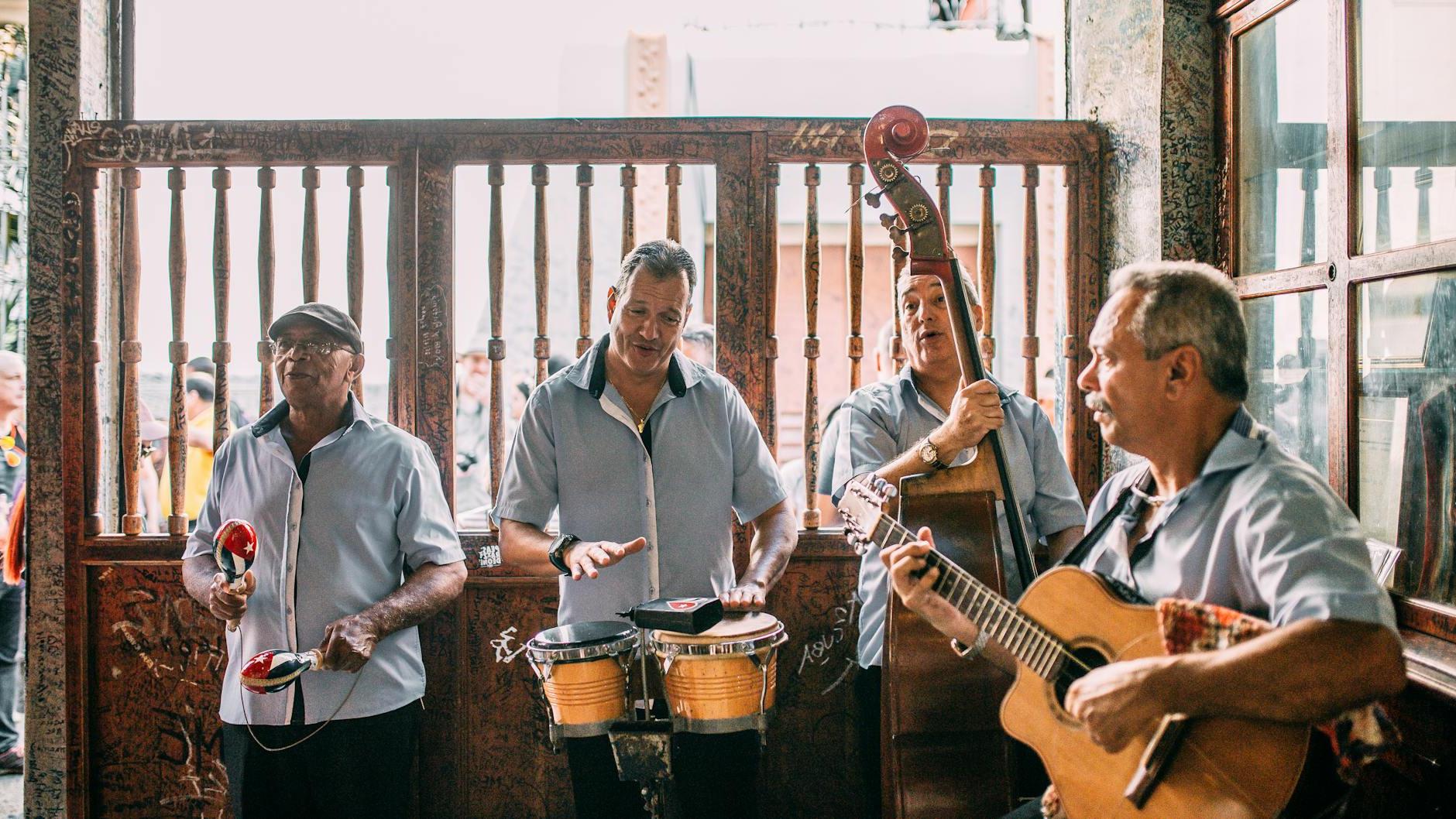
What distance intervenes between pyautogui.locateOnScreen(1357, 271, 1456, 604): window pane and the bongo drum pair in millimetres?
1456

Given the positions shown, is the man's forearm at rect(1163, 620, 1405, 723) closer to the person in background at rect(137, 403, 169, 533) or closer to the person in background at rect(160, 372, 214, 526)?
the person in background at rect(160, 372, 214, 526)

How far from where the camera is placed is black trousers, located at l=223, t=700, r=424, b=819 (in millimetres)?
2529

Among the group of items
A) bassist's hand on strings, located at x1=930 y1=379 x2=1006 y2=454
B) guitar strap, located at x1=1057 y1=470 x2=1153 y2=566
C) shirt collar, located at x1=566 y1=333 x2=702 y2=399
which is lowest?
guitar strap, located at x1=1057 y1=470 x2=1153 y2=566

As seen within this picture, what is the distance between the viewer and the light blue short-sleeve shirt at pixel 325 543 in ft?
8.46

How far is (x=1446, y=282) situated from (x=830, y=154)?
1.76 meters

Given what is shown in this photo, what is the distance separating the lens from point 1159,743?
1.68 m

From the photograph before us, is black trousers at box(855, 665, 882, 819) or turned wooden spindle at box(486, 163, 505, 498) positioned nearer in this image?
black trousers at box(855, 665, 882, 819)

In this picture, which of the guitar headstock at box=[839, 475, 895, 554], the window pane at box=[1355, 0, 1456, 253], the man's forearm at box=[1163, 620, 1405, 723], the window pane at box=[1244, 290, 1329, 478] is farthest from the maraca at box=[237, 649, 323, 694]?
the window pane at box=[1355, 0, 1456, 253]

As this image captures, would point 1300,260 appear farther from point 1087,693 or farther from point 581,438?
point 581,438

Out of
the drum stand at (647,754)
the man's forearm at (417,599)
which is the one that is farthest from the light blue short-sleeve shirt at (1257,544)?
the man's forearm at (417,599)

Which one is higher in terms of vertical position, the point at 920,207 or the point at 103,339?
the point at 920,207

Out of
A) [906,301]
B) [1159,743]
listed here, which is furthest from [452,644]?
[1159,743]

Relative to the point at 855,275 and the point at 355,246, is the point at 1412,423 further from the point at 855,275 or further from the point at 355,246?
the point at 355,246

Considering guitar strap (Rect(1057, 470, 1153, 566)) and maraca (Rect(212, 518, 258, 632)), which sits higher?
guitar strap (Rect(1057, 470, 1153, 566))
